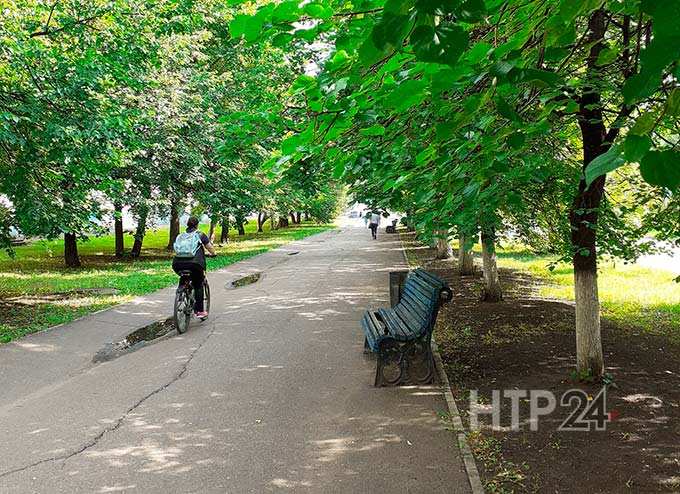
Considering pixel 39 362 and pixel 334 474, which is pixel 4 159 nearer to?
pixel 39 362

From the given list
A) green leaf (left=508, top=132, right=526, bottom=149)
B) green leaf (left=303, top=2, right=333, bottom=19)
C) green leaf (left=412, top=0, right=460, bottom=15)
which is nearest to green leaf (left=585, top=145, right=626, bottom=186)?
green leaf (left=412, top=0, right=460, bottom=15)

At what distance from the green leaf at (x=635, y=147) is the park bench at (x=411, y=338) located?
458cm

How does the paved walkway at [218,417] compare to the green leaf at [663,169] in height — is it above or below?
below

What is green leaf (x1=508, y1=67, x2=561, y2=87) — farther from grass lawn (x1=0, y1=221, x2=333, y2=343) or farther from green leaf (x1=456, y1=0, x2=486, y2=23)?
grass lawn (x1=0, y1=221, x2=333, y2=343)

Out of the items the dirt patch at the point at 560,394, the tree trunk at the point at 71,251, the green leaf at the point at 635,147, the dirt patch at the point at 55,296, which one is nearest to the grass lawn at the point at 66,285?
the dirt patch at the point at 55,296

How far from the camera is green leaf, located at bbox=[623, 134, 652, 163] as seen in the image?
1473 millimetres

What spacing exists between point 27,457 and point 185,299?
16.0ft

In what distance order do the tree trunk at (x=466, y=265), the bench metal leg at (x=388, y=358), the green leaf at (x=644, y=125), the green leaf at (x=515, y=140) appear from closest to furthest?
the green leaf at (x=644, y=125) → the green leaf at (x=515, y=140) → the bench metal leg at (x=388, y=358) → the tree trunk at (x=466, y=265)

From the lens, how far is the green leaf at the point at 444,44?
1.43 meters

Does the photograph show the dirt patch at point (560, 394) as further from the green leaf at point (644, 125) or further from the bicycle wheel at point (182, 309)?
the bicycle wheel at point (182, 309)

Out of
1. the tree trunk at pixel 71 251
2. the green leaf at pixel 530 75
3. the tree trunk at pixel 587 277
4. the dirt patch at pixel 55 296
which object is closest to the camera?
the green leaf at pixel 530 75

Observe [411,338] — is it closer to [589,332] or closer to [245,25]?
[589,332]

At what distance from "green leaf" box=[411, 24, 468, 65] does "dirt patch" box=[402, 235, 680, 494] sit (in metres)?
3.32

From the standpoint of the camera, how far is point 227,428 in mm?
4988
